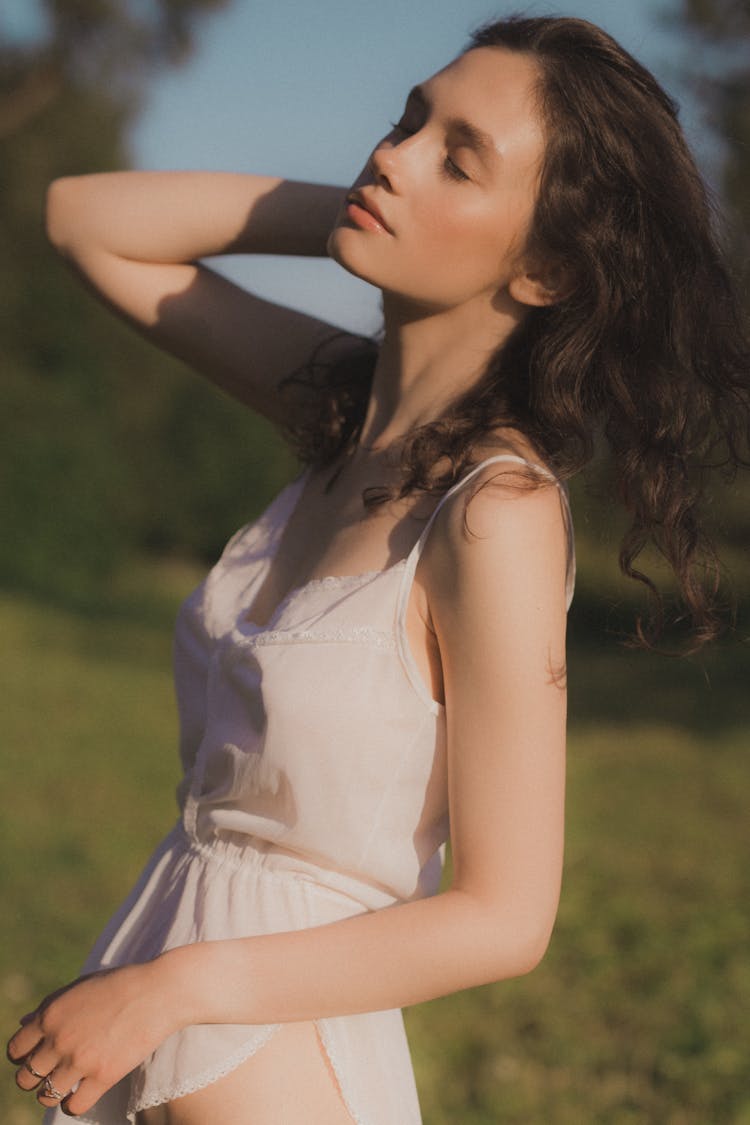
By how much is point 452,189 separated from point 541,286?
212 millimetres

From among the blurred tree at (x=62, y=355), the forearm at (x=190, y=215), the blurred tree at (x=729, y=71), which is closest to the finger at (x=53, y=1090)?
the forearm at (x=190, y=215)

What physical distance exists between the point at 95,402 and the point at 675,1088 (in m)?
14.8

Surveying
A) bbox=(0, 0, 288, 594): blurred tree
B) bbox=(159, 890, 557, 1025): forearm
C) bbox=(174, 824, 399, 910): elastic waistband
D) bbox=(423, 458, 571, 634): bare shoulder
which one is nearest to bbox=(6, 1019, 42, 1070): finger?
bbox=(159, 890, 557, 1025): forearm

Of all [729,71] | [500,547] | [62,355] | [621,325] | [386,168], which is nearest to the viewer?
[500,547]

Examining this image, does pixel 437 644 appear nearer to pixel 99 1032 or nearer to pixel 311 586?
pixel 311 586

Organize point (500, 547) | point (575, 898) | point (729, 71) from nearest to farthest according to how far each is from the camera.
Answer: point (500, 547), point (575, 898), point (729, 71)

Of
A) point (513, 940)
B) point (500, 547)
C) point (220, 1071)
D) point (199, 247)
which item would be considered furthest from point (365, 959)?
point (199, 247)

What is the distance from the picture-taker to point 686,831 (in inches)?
303

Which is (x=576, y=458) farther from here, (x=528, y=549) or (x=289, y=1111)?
(x=289, y=1111)

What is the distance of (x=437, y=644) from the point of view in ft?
5.59

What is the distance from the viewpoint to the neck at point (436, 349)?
76.7 inches

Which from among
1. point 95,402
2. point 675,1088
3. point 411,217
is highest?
point 411,217

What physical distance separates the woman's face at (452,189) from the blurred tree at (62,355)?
38.2ft

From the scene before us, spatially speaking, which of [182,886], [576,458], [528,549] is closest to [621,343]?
[576,458]
